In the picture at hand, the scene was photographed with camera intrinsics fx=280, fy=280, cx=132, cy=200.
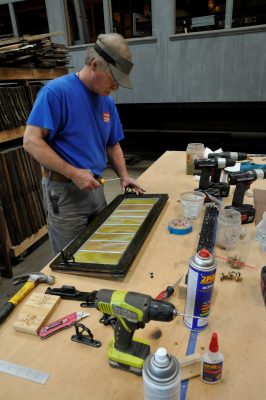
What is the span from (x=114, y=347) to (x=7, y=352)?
30cm

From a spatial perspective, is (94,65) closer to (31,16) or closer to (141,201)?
(141,201)

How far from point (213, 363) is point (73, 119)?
1194mm

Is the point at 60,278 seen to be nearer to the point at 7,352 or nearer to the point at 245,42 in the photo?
the point at 7,352

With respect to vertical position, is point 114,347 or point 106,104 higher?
point 106,104

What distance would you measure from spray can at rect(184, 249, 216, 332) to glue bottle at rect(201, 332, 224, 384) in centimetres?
12

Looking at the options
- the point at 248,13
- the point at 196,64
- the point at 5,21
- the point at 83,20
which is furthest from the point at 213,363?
the point at 5,21

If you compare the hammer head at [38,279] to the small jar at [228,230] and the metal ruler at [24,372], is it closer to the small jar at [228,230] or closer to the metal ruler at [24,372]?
the metal ruler at [24,372]

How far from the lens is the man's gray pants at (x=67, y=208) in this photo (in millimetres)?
1494

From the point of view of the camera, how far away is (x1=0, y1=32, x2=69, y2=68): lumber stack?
2.28 meters

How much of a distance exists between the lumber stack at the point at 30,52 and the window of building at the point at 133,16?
2529mm

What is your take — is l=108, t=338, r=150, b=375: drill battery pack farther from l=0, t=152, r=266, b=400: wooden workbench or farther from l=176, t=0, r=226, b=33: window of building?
l=176, t=0, r=226, b=33: window of building

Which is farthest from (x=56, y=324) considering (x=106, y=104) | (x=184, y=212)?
(x=106, y=104)

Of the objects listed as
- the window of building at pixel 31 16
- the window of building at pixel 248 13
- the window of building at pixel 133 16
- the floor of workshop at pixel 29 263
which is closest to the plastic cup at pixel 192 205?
the floor of workshop at pixel 29 263

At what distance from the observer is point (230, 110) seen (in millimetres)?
5086
